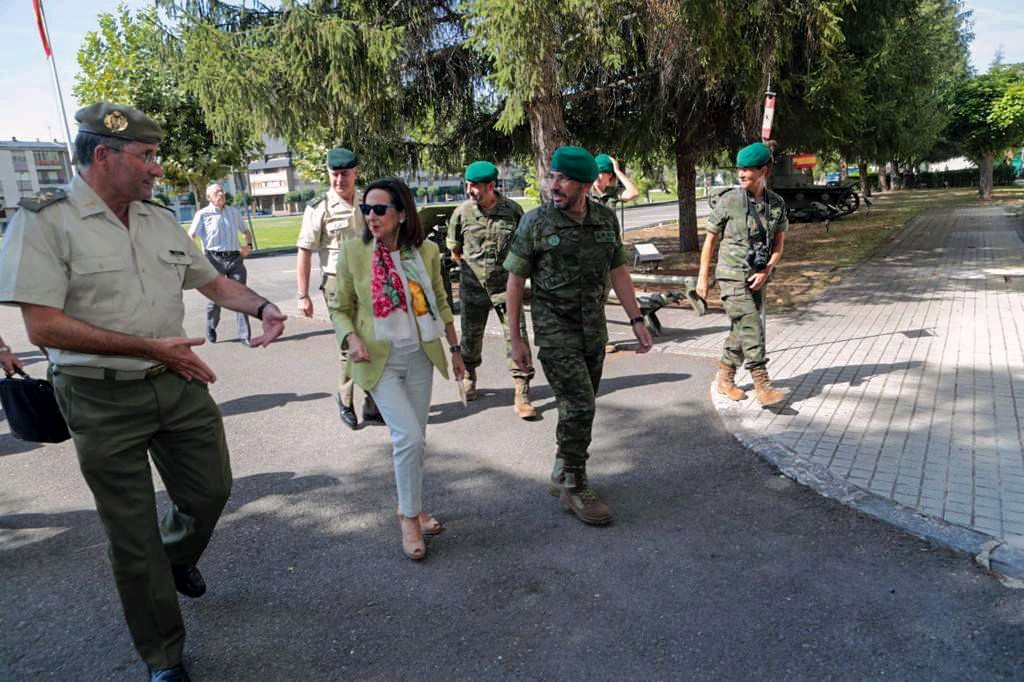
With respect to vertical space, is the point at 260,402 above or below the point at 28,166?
below

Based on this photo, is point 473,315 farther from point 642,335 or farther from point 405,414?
point 405,414

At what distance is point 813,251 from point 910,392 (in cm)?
1216

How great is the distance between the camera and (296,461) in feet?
15.9

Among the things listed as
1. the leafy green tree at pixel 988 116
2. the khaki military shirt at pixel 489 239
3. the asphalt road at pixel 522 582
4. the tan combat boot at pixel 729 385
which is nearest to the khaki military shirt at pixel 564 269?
the asphalt road at pixel 522 582

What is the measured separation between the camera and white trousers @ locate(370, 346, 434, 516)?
10.9ft

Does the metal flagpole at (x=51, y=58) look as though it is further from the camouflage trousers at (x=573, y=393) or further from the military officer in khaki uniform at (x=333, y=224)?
the camouflage trousers at (x=573, y=393)

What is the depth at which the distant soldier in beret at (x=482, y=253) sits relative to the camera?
18.3 ft

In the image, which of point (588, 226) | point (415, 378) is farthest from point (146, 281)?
point (588, 226)

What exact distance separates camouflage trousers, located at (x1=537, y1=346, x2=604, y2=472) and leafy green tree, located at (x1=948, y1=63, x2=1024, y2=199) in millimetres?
33996

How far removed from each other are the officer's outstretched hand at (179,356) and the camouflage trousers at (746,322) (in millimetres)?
4014

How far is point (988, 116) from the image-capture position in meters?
30.9

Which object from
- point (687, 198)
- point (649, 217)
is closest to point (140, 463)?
point (687, 198)

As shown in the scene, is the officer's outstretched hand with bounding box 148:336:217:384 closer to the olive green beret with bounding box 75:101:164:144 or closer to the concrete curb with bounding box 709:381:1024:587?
the olive green beret with bounding box 75:101:164:144

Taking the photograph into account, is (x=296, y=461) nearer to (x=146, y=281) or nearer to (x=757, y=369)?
(x=146, y=281)
